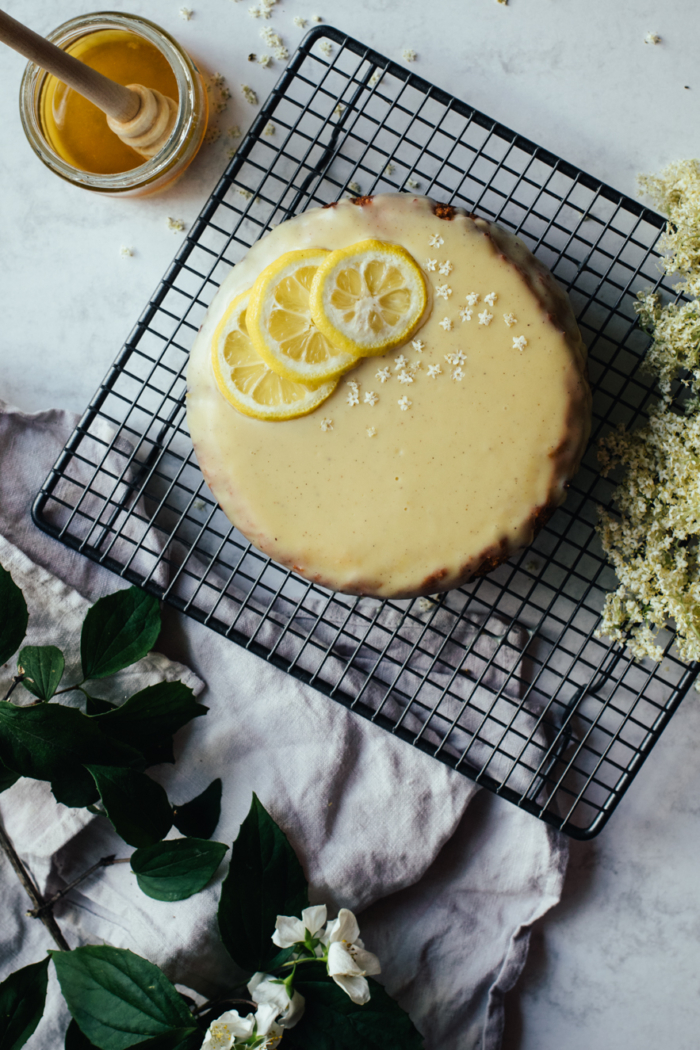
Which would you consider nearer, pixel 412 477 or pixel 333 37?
pixel 412 477

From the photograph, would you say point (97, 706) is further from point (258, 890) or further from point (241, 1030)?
point (241, 1030)

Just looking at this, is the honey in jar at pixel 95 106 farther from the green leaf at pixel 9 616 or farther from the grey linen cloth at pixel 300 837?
the green leaf at pixel 9 616

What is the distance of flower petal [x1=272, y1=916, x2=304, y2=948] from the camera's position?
1.82 metres

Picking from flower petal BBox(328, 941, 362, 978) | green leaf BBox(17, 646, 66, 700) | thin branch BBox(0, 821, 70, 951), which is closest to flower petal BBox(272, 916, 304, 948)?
flower petal BBox(328, 941, 362, 978)

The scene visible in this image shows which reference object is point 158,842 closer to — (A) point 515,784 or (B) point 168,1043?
(B) point 168,1043

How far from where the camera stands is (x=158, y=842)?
190 cm

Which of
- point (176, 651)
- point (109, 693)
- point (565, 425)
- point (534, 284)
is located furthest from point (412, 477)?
point (109, 693)

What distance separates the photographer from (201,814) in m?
2.05

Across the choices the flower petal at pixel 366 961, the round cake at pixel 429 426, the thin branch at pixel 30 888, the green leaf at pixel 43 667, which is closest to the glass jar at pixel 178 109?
the round cake at pixel 429 426

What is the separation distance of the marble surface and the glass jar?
0.20m

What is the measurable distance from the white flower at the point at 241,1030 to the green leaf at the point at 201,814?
1.40 ft

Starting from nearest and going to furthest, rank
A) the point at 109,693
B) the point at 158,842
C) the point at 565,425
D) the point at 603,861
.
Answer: the point at 565,425 < the point at 158,842 < the point at 109,693 < the point at 603,861

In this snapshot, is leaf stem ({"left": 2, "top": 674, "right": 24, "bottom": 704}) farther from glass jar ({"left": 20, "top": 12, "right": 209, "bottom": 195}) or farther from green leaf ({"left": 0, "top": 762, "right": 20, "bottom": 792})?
glass jar ({"left": 20, "top": 12, "right": 209, "bottom": 195})

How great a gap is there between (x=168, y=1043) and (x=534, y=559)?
1.48 m
